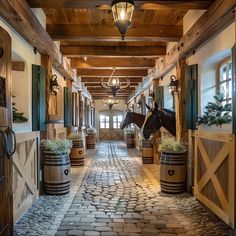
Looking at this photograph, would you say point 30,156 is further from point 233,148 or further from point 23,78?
point 233,148

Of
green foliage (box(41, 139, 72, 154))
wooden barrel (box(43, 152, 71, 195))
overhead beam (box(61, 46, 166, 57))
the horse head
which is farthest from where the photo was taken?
overhead beam (box(61, 46, 166, 57))

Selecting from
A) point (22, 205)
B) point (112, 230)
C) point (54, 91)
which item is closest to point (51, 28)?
point (54, 91)

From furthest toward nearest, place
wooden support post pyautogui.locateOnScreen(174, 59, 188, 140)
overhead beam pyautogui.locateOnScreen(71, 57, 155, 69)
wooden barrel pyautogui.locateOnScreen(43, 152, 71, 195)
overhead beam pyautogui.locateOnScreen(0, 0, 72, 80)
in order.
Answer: overhead beam pyautogui.locateOnScreen(71, 57, 155, 69)
wooden support post pyautogui.locateOnScreen(174, 59, 188, 140)
wooden barrel pyautogui.locateOnScreen(43, 152, 71, 195)
overhead beam pyautogui.locateOnScreen(0, 0, 72, 80)

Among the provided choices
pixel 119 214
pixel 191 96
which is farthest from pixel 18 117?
pixel 191 96

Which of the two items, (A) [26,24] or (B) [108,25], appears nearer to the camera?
Answer: (A) [26,24]

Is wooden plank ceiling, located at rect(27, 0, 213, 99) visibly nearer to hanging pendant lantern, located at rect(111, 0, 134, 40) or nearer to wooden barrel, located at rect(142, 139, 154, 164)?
hanging pendant lantern, located at rect(111, 0, 134, 40)

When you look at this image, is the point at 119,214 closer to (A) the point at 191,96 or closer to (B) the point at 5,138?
(B) the point at 5,138

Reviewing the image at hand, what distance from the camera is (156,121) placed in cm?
522

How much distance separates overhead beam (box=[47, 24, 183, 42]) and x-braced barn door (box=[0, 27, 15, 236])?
221 cm

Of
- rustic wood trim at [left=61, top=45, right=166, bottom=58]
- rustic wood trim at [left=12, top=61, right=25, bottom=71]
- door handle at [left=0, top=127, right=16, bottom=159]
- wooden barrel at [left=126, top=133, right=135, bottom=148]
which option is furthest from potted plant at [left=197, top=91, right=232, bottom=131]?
wooden barrel at [left=126, top=133, right=135, bottom=148]

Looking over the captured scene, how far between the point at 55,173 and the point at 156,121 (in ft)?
6.77

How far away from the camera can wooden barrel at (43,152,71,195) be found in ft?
14.9

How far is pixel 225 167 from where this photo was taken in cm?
326

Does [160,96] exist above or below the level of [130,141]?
above
